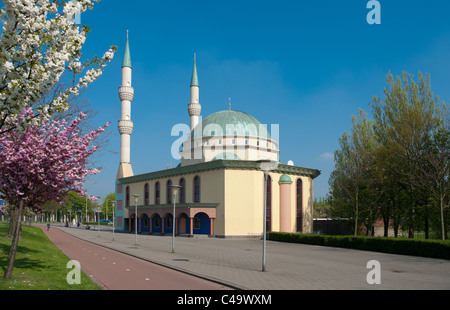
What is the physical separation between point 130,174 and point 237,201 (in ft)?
89.1

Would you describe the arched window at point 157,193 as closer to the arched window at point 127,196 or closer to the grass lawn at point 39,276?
the arched window at point 127,196

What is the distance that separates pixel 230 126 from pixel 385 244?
29.8 meters

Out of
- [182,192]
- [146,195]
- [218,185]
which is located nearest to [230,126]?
[182,192]

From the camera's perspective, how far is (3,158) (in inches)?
480

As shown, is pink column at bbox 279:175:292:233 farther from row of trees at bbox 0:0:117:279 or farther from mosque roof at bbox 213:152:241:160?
row of trees at bbox 0:0:117:279

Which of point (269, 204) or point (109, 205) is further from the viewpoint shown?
point (109, 205)

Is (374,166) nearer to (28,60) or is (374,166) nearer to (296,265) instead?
(296,265)

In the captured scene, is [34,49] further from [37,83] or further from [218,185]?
[218,185]

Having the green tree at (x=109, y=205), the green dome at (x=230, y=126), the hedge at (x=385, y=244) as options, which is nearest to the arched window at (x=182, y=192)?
the green dome at (x=230, y=126)

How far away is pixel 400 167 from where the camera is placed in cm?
3362

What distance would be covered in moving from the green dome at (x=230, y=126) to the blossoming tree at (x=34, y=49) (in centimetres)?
4302

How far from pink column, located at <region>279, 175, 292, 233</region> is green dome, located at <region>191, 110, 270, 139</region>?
9.89 meters

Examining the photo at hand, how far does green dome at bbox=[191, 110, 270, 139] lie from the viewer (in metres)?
52.3

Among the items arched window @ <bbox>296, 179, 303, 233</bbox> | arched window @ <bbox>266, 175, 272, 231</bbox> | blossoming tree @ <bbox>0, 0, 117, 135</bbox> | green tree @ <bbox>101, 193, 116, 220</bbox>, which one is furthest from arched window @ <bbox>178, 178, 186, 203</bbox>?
green tree @ <bbox>101, 193, 116, 220</bbox>
